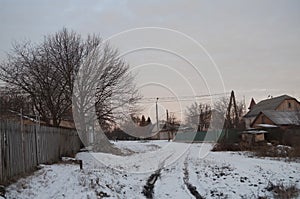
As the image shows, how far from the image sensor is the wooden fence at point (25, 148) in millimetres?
11116

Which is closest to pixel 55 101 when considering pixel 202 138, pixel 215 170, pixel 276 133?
pixel 215 170

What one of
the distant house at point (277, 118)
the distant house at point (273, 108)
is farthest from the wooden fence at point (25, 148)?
the distant house at point (273, 108)

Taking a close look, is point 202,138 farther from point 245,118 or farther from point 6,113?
point 6,113

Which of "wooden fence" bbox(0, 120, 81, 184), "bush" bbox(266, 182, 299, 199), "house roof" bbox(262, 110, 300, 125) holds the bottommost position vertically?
Result: "bush" bbox(266, 182, 299, 199)

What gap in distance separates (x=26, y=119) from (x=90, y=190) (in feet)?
55.6

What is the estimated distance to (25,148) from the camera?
13.7 m

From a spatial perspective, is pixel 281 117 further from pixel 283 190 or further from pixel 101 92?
pixel 283 190

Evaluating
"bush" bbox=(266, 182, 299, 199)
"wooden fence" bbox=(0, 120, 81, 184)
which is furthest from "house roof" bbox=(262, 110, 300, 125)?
"bush" bbox=(266, 182, 299, 199)

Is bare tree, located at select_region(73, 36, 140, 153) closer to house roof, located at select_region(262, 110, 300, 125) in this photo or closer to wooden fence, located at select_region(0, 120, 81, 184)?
wooden fence, located at select_region(0, 120, 81, 184)

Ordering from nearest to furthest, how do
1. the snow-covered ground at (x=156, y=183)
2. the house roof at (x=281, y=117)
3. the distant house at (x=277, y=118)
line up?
the snow-covered ground at (x=156, y=183), the distant house at (x=277, y=118), the house roof at (x=281, y=117)

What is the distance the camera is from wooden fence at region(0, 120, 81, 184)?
11.1 metres

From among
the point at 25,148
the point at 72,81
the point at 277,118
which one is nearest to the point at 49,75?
the point at 72,81

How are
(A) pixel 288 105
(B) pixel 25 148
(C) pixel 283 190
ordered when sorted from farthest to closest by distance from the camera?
1. (A) pixel 288 105
2. (B) pixel 25 148
3. (C) pixel 283 190

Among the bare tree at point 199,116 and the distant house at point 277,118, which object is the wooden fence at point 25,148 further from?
the bare tree at point 199,116
